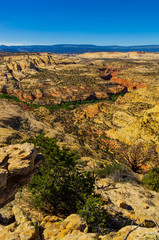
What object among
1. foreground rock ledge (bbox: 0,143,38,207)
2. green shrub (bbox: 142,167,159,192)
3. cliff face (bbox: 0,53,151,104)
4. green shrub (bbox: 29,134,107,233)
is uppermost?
cliff face (bbox: 0,53,151,104)

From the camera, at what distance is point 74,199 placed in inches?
462

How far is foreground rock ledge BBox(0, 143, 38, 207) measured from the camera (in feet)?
28.6

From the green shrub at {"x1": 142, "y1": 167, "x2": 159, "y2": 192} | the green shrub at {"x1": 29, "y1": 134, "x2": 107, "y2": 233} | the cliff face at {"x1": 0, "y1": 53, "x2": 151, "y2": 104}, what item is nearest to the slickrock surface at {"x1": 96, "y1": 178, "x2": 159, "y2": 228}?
the green shrub at {"x1": 142, "y1": 167, "x2": 159, "y2": 192}

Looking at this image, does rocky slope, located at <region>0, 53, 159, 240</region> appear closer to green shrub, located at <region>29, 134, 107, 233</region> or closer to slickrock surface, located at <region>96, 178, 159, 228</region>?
slickrock surface, located at <region>96, 178, 159, 228</region>

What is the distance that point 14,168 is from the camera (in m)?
9.09

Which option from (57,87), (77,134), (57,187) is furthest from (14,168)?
(57,87)

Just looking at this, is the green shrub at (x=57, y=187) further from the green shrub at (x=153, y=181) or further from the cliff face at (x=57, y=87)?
the cliff face at (x=57, y=87)

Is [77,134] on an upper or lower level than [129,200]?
lower

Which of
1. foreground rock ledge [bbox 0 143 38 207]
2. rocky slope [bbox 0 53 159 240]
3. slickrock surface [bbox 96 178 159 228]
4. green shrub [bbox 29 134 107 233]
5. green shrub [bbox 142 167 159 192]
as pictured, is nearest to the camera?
rocky slope [bbox 0 53 159 240]

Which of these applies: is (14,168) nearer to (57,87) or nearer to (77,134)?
(77,134)

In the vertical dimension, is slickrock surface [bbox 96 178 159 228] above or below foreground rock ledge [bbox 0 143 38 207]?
below

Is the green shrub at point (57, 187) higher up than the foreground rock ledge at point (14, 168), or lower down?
lower down

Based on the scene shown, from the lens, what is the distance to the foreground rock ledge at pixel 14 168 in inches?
344

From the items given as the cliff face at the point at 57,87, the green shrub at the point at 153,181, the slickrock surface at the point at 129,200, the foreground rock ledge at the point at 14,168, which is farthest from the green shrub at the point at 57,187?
the cliff face at the point at 57,87
